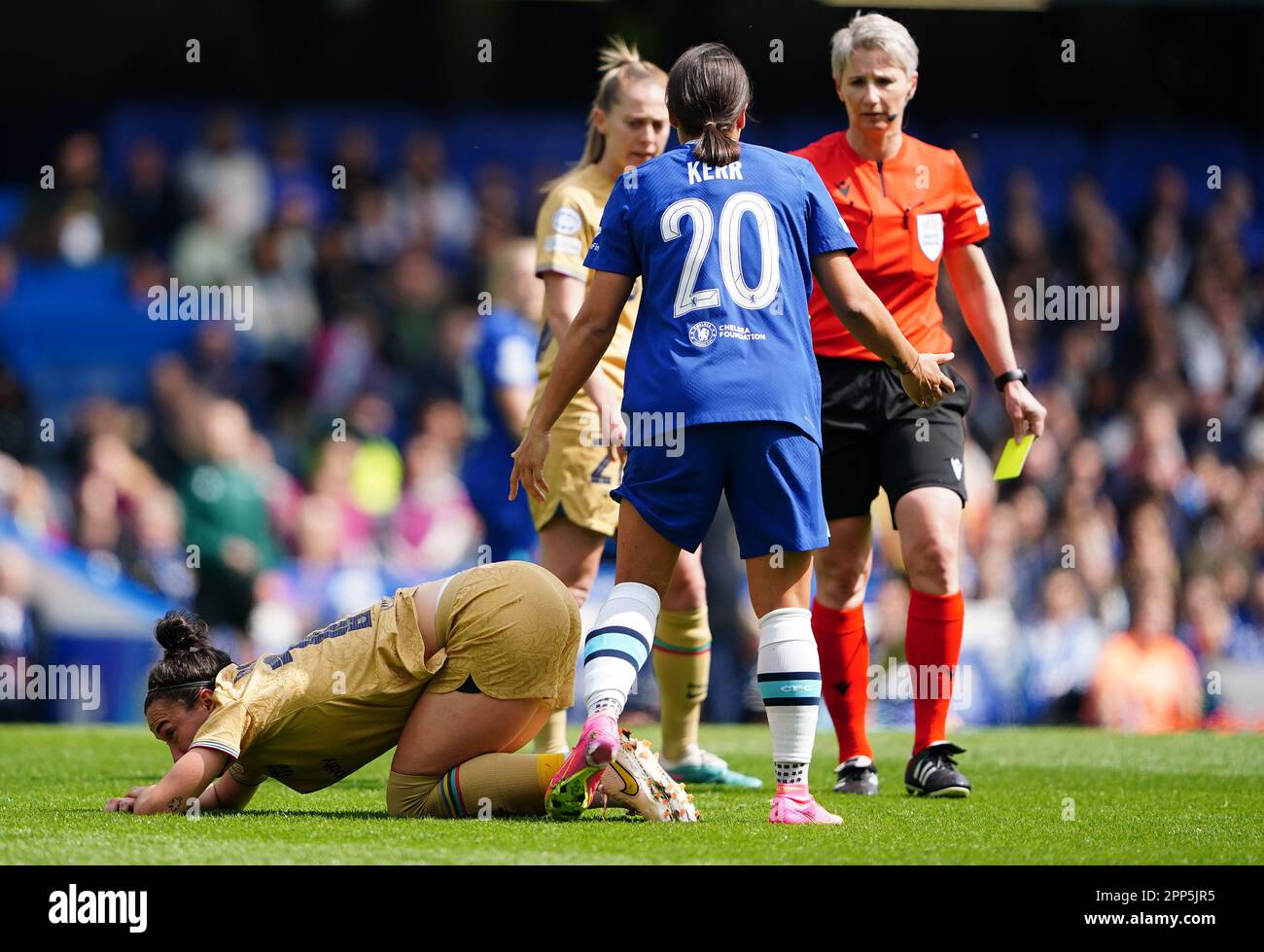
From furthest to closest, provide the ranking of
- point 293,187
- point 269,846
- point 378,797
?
point 293,187 < point 378,797 < point 269,846

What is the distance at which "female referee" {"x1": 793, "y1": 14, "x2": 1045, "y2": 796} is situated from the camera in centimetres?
562

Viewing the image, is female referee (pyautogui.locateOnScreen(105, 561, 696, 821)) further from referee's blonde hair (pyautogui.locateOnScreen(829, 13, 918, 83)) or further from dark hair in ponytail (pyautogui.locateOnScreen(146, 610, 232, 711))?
referee's blonde hair (pyautogui.locateOnScreen(829, 13, 918, 83))

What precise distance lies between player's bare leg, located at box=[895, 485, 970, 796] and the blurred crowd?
422cm

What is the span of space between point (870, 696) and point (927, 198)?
14.6ft

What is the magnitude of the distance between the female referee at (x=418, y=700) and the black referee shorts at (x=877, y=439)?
1283 millimetres

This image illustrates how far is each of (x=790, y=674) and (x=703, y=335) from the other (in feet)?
2.93

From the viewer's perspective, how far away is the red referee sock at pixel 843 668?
5859 millimetres

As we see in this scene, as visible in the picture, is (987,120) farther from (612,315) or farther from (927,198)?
(612,315)

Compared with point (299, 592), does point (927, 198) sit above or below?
above

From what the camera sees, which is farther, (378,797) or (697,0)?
(697,0)

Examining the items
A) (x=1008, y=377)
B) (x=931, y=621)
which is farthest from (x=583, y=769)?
(x=1008, y=377)

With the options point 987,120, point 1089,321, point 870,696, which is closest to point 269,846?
point 870,696

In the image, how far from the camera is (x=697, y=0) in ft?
42.6
